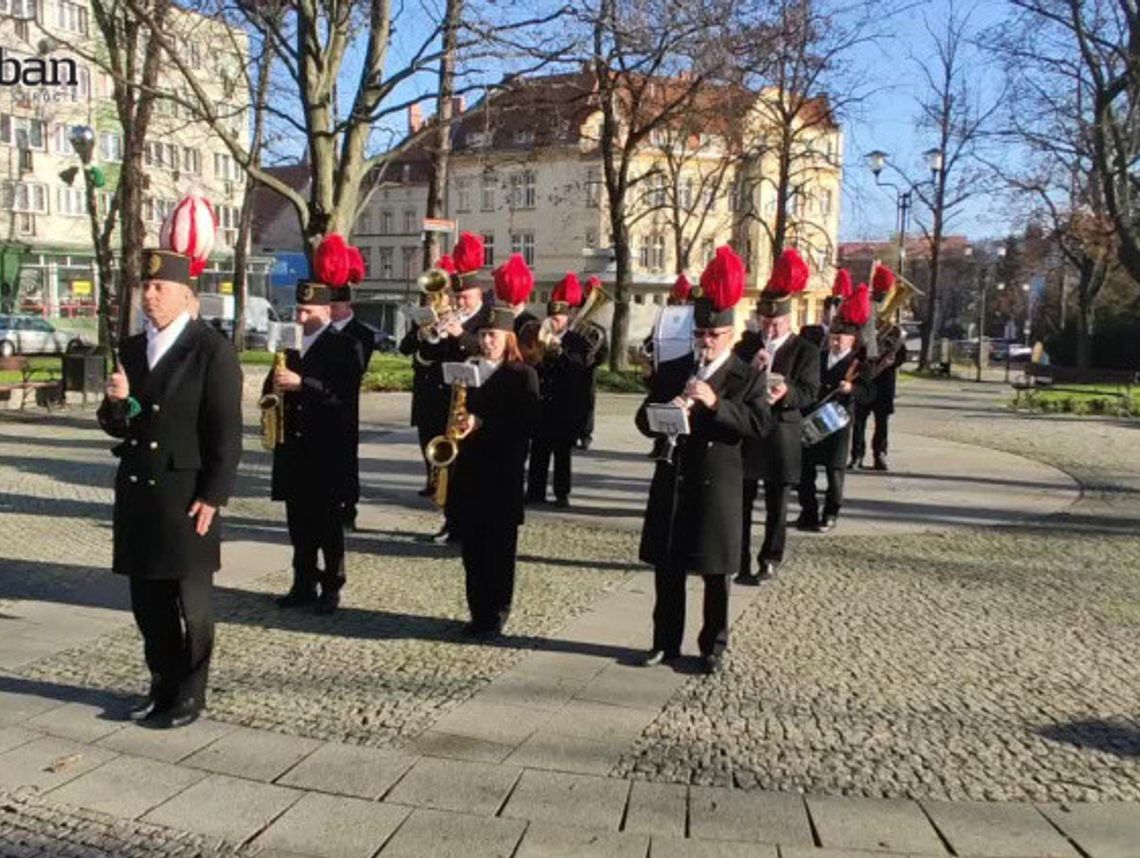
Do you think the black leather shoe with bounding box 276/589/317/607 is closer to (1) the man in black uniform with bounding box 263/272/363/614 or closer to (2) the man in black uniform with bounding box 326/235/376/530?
(1) the man in black uniform with bounding box 263/272/363/614

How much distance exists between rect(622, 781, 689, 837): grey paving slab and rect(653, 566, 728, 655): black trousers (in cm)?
158

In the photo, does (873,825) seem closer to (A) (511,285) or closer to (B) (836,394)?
(A) (511,285)

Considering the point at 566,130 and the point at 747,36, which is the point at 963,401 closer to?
the point at 566,130

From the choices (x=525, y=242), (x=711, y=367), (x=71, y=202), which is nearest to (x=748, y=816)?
(x=711, y=367)

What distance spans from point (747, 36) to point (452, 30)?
4382 millimetres

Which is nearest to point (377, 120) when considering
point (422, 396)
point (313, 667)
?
point (422, 396)

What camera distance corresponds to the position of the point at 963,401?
27.3 metres

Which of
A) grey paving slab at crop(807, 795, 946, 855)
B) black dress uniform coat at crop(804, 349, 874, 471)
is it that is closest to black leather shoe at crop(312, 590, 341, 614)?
grey paving slab at crop(807, 795, 946, 855)

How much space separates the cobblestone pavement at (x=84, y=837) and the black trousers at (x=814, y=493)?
6985 mm

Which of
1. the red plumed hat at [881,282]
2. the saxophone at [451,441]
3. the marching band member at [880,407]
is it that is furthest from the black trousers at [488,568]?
the marching band member at [880,407]

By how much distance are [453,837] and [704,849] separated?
35.8 inches

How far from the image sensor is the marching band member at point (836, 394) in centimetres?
976

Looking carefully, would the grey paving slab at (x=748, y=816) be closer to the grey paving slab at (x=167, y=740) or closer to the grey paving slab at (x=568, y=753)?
the grey paving slab at (x=568, y=753)

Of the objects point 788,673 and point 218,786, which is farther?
point 788,673
